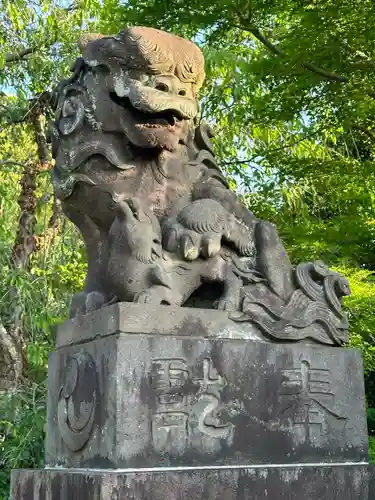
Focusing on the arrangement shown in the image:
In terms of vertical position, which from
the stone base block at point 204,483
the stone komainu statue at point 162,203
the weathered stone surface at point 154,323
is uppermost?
the stone komainu statue at point 162,203

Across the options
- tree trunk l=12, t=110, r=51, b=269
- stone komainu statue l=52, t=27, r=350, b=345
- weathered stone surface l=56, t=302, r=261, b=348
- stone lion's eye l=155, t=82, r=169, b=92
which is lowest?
weathered stone surface l=56, t=302, r=261, b=348

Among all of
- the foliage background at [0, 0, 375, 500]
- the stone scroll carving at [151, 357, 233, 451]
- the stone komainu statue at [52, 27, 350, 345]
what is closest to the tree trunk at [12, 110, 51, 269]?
the foliage background at [0, 0, 375, 500]

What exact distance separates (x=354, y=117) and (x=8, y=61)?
3880 mm

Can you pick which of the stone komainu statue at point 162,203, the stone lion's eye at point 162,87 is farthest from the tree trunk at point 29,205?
the stone lion's eye at point 162,87

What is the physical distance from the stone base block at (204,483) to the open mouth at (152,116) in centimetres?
158

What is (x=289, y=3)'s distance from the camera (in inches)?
283

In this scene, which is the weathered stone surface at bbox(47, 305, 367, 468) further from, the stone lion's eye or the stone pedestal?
the stone lion's eye

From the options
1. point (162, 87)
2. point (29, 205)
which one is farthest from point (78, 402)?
point (29, 205)

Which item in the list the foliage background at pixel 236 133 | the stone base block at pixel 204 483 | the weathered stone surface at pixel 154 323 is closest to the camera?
the stone base block at pixel 204 483

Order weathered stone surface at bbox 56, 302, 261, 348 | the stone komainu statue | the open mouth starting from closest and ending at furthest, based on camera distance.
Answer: weathered stone surface at bbox 56, 302, 261, 348
the stone komainu statue
the open mouth

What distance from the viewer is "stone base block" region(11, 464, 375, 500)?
2.79 m

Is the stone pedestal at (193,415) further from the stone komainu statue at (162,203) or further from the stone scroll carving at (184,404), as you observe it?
the stone komainu statue at (162,203)

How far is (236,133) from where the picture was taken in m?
9.62

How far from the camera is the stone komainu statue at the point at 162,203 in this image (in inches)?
134
